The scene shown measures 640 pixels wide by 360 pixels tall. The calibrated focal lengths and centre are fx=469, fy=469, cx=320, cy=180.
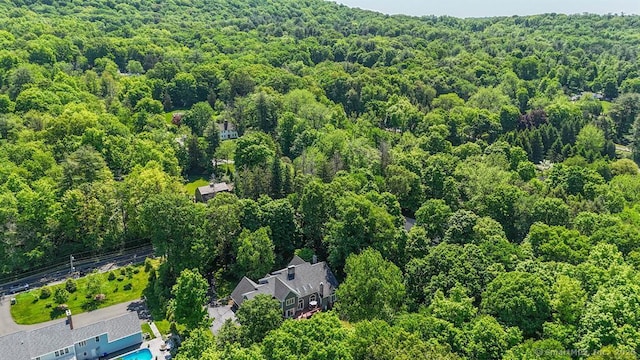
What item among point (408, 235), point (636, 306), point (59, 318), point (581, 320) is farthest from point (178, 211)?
point (636, 306)

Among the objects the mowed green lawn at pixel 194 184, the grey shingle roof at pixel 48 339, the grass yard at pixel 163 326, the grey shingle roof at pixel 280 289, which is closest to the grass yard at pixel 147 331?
the grass yard at pixel 163 326

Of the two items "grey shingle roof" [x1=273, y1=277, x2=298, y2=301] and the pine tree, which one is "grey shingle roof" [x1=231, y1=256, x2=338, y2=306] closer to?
"grey shingle roof" [x1=273, y1=277, x2=298, y2=301]

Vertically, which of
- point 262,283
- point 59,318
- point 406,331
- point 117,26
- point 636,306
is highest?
point 117,26

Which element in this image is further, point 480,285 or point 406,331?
point 480,285

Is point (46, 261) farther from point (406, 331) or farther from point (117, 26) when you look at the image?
point (117, 26)

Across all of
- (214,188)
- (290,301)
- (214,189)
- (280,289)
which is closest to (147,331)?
(280,289)

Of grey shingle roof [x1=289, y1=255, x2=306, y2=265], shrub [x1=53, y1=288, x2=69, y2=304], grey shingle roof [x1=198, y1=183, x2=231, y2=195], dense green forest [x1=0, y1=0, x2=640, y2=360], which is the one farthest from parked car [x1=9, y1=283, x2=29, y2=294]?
grey shingle roof [x1=289, y1=255, x2=306, y2=265]

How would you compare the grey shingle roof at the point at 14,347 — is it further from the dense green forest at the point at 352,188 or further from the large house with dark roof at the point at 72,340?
the dense green forest at the point at 352,188

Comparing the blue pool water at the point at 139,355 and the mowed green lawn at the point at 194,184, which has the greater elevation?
the mowed green lawn at the point at 194,184
